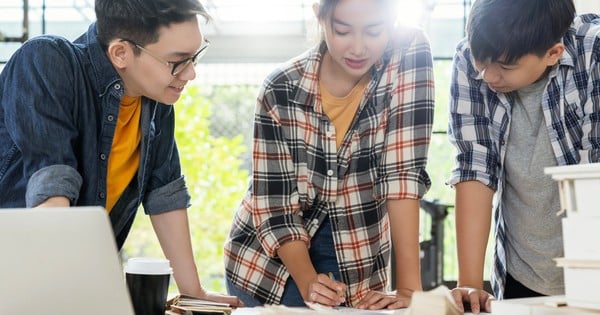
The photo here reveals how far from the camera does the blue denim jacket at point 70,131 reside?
1.52m

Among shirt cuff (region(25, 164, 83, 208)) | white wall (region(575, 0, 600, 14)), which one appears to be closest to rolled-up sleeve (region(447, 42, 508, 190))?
shirt cuff (region(25, 164, 83, 208))

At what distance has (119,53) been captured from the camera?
5.73 feet

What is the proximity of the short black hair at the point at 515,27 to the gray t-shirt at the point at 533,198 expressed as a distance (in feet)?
0.42

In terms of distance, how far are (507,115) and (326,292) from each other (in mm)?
545

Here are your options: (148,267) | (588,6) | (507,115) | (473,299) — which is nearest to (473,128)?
(507,115)

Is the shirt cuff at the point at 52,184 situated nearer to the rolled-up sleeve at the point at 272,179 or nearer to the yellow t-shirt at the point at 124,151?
the yellow t-shirt at the point at 124,151

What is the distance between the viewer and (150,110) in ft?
5.92

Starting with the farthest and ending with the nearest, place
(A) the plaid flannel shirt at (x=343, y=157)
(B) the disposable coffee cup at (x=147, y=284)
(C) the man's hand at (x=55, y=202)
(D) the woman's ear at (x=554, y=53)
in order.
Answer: (A) the plaid flannel shirt at (x=343, y=157) < (D) the woman's ear at (x=554, y=53) < (C) the man's hand at (x=55, y=202) < (B) the disposable coffee cup at (x=147, y=284)

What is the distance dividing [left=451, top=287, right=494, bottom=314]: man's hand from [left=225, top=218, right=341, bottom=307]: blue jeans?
1.09 feet

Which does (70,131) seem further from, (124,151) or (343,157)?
(343,157)

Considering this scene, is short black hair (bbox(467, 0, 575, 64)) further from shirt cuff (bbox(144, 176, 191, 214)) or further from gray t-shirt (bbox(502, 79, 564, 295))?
shirt cuff (bbox(144, 176, 191, 214))

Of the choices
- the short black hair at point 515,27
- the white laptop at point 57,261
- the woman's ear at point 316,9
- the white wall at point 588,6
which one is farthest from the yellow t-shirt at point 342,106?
the white wall at point 588,6

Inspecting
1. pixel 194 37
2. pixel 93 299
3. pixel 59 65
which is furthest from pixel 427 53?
pixel 93 299

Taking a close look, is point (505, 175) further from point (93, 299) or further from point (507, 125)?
point (93, 299)
